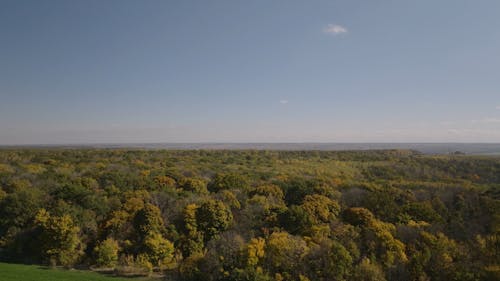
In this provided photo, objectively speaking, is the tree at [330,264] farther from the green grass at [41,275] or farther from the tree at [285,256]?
the green grass at [41,275]

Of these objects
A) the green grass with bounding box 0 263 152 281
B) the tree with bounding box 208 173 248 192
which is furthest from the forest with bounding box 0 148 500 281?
the green grass with bounding box 0 263 152 281

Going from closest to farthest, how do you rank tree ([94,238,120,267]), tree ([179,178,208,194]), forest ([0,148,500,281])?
forest ([0,148,500,281]), tree ([94,238,120,267]), tree ([179,178,208,194])

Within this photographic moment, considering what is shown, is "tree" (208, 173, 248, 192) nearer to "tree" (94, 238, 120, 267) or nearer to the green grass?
"tree" (94, 238, 120, 267)

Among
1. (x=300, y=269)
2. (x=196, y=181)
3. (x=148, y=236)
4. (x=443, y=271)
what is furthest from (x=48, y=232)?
(x=443, y=271)

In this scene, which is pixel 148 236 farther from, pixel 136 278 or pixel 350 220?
pixel 350 220

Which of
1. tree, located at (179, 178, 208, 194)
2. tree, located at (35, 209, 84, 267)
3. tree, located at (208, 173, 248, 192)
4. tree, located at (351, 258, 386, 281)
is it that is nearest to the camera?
tree, located at (351, 258, 386, 281)

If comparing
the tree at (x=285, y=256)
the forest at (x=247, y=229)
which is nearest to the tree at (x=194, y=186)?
the forest at (x=247, y=229)

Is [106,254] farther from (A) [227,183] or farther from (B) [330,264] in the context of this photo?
(A) [227,183]

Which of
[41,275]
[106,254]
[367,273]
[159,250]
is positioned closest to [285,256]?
Result: [367,273]
